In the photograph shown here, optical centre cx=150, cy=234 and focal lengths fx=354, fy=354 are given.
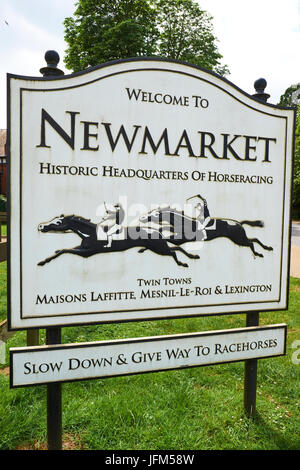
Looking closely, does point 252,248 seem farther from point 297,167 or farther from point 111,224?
point 297,167

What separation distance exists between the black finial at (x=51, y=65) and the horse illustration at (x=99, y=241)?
86 cm

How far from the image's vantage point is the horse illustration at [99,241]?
2070 millimetres

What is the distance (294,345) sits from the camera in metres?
3.77

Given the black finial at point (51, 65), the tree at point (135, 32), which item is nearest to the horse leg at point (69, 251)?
the black finial at point (51, 65)

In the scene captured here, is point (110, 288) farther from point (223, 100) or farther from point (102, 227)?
point (223, 100)

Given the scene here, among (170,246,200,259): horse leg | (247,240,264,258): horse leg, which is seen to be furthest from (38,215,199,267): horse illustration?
(247,240,264,258): horse leg

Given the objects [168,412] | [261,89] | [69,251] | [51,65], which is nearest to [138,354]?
[168,412]

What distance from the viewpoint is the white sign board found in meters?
2.03

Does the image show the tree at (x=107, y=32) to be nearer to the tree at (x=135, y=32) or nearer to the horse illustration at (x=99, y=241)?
the tree at (x=135, y=32)

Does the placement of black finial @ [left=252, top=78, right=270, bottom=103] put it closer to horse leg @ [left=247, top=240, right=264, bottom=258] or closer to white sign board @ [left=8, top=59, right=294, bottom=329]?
white sign board @ [left=8, top=59, right=294, bottom=329]

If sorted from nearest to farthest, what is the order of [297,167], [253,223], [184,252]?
[184,252] → [253,223] → [297,167]

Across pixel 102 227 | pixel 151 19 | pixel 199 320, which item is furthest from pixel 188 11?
pixel 102 227

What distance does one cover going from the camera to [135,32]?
15383 mm

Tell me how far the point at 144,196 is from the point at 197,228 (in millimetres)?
428
